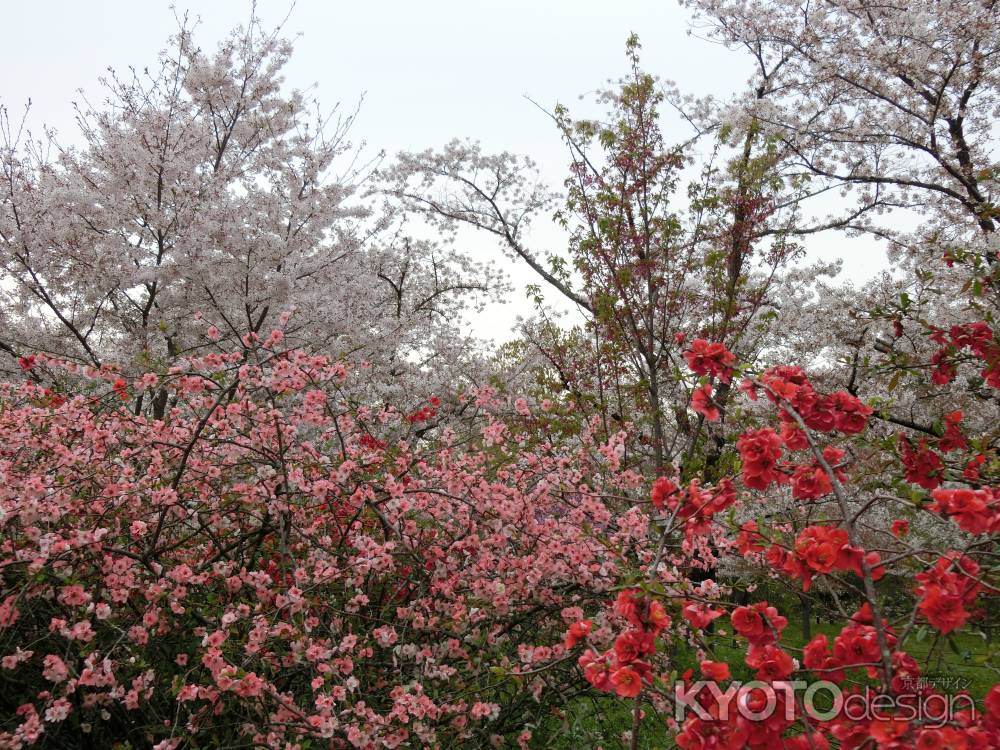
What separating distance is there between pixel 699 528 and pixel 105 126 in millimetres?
8715

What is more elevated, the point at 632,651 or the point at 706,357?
the point at 706,357

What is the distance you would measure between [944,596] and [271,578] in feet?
8.23

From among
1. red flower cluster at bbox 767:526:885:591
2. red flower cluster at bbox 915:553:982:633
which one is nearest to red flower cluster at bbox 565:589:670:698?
red flower cluster at bbox 767:526:885:591

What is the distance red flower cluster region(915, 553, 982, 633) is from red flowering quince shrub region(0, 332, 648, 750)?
1.34 metres

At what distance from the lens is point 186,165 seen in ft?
25.0

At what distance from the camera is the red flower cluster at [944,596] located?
4.20 ft

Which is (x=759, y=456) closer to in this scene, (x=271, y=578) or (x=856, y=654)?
(x=856, y=654)

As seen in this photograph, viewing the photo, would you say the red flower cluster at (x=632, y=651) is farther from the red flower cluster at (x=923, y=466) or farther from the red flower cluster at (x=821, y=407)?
the red flower cluster at (x=923, y=466)

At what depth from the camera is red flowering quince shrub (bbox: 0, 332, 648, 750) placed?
2451 mm

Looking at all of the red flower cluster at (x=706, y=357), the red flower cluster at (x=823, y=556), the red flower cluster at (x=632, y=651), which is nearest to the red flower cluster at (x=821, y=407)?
the red flower cluster at (x=706, y=357)

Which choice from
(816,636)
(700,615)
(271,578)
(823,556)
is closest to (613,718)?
(271,578)

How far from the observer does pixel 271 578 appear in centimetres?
293

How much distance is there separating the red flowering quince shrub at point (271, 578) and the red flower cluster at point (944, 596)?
134 cm

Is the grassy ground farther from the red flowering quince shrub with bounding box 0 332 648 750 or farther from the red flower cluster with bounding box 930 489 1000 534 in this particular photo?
the red flower cluster with bounding box 930 489 1000 534
